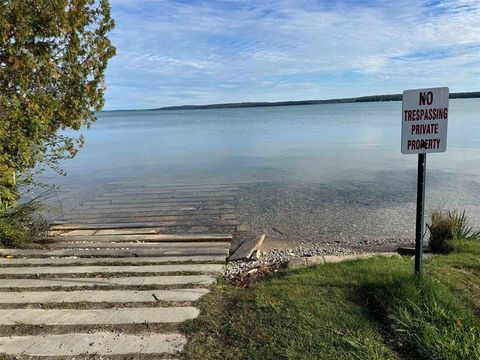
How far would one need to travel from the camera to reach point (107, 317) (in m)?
4.27

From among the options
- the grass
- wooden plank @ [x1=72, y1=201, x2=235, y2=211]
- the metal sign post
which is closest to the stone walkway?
the grass

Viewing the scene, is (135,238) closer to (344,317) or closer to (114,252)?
(114,252)

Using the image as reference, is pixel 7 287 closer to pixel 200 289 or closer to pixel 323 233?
pixel 200 289

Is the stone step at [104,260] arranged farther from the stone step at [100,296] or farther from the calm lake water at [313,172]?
the calm lake water at [313,172]

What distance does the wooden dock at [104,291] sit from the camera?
3.81 m

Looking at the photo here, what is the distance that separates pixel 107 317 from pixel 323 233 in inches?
274

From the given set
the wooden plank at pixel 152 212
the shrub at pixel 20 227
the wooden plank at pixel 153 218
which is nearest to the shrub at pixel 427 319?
the shrub at pixel 20 227

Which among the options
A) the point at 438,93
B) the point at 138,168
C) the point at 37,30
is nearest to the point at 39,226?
the point at 37,30

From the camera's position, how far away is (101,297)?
4.77 m

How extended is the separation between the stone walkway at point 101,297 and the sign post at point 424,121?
290cm

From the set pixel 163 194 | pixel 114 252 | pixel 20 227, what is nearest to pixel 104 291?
pixel 114 252

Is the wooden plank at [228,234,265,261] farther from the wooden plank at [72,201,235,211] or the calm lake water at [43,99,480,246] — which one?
the wooden plank at [72,201,235,211]

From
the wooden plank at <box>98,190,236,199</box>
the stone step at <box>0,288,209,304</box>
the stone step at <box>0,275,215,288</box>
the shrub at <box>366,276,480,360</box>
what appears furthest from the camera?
the wooden plank at <box>98,190,236,199</box>

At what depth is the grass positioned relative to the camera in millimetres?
3584
